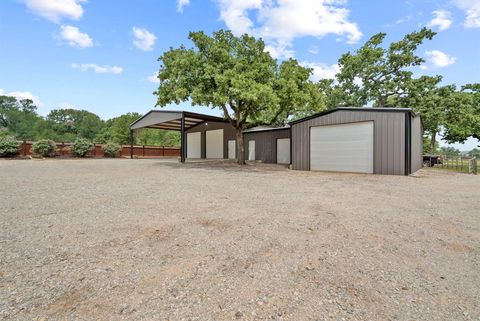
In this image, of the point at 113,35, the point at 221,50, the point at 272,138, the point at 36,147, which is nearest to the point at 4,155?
the point at 36,147

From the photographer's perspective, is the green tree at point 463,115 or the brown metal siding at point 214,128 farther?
the brown metal siding at point 214,128

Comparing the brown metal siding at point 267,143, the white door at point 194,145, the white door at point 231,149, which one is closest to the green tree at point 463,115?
the brown metal siding at point 267,143

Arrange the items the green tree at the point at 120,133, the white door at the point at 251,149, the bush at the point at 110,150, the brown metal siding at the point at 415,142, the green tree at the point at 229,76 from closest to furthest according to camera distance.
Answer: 1. the green tree at the point at 229,76
2. the brown metal siding at the point at 415,142
3. the white door at the point at 251,149
4. the bush at the point at 110,150
5. the green tree at the point at 120,133

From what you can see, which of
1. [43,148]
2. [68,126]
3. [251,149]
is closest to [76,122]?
[68,126]

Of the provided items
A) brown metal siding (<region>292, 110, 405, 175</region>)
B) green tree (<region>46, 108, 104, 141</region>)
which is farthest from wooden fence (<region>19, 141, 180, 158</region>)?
green tree (<region>46, 108, 104, 141</region>)

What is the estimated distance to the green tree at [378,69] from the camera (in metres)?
19.7

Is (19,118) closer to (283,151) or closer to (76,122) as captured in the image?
(76,122)

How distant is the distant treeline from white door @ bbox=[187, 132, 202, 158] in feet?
62.6

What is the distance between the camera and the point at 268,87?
10.5 meters

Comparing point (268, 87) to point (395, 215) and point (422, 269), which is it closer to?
point (395, 215)

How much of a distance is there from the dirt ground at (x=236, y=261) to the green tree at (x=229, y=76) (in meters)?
7.33

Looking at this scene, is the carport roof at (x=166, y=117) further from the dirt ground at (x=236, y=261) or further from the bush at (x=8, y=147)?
the dirt ground at (x=236, y=261)

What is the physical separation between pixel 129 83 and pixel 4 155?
987 centimetres

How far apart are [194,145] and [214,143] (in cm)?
304
